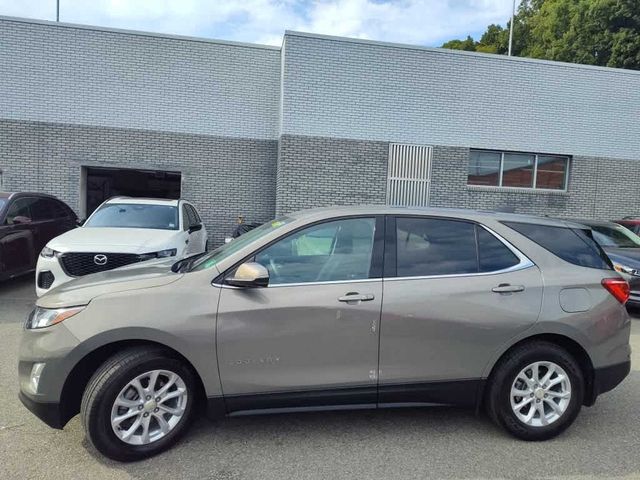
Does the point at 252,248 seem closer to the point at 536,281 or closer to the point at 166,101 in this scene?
the point at 536,281

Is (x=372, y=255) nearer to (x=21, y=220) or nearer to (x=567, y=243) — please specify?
(x=567, y=243)

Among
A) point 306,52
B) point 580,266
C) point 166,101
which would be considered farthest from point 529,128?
point 580,266

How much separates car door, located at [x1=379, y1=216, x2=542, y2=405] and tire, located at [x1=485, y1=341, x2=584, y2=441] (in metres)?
0.16

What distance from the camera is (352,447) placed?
11.1ft

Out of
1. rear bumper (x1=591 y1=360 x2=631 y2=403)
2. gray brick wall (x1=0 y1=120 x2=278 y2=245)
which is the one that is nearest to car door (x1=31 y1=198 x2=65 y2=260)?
gray brick wall (x1=0 y1=120 x2=278 y2=245)

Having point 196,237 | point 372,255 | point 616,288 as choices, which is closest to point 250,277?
point 372,255

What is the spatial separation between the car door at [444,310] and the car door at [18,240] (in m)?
6.81

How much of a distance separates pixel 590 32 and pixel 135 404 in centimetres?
3085

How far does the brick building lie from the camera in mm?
12203

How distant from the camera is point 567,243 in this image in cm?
383

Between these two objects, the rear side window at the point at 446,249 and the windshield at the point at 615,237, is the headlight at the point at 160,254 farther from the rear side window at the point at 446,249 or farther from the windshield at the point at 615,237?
the windshield at the point at 615,237

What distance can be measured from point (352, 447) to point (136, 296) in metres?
1.75

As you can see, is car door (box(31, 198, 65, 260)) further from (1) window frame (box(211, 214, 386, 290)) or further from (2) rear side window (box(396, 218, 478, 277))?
(2) rear side window (box(396, 218, 478, 277))

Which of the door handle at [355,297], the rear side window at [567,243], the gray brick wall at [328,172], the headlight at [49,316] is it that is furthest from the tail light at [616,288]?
the gray brick wall at [328,172]
